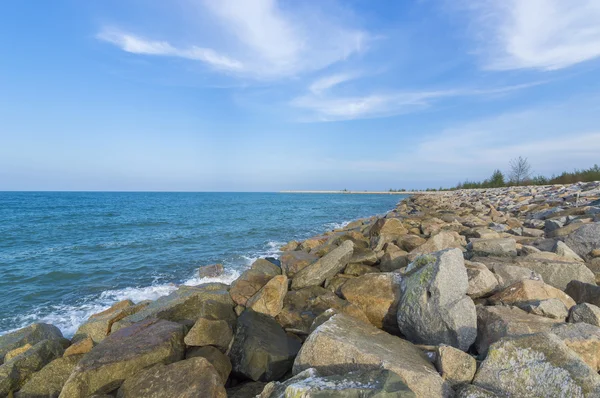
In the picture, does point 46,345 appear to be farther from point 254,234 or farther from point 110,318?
point 254,234

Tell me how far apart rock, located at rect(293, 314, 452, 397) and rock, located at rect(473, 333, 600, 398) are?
19.1 inches

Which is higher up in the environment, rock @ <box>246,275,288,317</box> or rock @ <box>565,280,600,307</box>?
rock @ <box>565,280,600,307</box>

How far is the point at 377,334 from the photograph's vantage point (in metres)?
4.15

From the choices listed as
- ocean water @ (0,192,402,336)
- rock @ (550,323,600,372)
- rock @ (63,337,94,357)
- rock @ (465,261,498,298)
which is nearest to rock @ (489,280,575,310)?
rock @ (465,261,498,298)

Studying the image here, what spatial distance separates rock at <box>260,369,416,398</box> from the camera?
8.65 feet

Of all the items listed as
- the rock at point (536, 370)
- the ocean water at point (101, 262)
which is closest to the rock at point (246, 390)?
the rock at point (536, 370)

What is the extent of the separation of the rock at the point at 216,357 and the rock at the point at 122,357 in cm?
24

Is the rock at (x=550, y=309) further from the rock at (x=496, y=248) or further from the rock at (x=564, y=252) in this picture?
the rock at (x=496, y=248)

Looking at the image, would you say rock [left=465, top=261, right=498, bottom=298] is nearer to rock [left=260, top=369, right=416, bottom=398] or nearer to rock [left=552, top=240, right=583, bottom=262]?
rock [left=552, top=240, right=583, bottom=262]

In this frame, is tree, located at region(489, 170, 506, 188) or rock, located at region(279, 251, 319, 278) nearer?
rock, located at region(279, 251, 319, 278)

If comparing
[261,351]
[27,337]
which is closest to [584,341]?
[261,351]

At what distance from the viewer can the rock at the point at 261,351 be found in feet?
14.4

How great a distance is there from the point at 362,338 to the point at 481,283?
104 inches

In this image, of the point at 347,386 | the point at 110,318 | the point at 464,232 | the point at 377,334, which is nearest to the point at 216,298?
the point at 110,318
